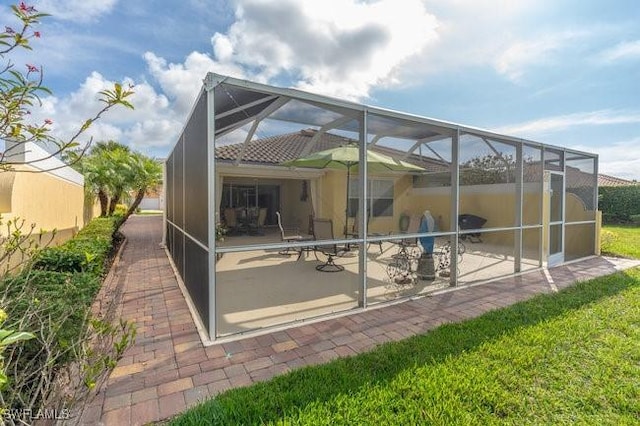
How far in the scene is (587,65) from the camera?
7.84 meters

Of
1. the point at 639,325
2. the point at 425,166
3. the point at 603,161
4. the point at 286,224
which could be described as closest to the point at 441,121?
the point at 425,166

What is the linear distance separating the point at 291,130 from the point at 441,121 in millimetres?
3033

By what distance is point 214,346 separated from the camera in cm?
353

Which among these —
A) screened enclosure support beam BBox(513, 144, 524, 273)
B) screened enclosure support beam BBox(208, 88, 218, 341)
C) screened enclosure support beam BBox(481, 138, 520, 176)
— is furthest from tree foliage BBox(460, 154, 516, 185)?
screened enclosure support beam BBox(208, 88, 218, 341)

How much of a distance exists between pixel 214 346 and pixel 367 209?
121 inches

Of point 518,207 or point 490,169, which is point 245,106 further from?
point 518,207

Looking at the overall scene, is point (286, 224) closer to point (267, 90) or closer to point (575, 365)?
point (267, 90)

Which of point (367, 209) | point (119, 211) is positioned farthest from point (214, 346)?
point (119, 211)

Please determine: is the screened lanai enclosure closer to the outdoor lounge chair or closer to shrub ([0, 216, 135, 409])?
the outdoor lounge chair

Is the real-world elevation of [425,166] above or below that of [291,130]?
below

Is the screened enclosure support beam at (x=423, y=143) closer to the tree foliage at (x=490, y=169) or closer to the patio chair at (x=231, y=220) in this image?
the tree foliage at (x=490, y=169)

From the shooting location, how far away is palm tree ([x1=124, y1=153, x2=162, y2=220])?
1251 cm

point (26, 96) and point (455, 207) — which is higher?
point (26, 96)

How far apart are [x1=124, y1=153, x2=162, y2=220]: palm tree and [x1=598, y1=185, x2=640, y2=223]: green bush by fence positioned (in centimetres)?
2518
